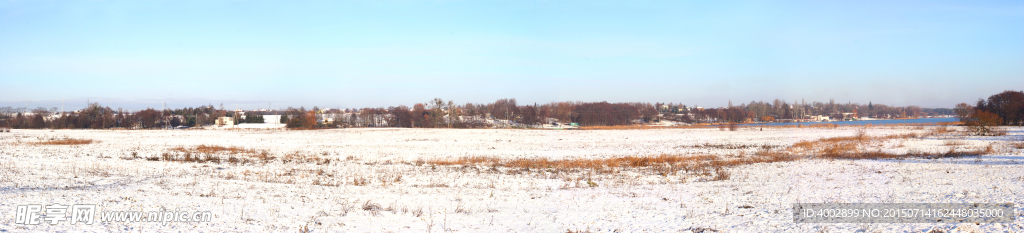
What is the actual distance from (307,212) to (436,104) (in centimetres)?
8849

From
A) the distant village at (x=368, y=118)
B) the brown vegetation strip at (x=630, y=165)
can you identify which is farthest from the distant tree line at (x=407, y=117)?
the brown vegetation strip at (x=630, y=165)

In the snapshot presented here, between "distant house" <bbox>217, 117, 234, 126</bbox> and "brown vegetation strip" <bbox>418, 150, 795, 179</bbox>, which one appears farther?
"distant house" <bbox>217, 117, 234, 126</bbox>

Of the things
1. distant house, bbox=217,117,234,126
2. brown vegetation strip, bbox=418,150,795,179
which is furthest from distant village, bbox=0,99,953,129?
brown vegetation strip, bbox=418,150,795,179

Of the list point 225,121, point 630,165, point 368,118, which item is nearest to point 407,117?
point 368,118

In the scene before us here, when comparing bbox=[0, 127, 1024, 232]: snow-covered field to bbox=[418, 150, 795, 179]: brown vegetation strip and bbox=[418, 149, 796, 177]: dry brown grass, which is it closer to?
bbox=[418, 149, 796, 177]: dry brown grass

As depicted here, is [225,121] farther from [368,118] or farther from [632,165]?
[632,165]

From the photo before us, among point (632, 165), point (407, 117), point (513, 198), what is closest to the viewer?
point (513, 198)

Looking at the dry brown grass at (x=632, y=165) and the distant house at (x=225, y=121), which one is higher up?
the distant house at (x=225, y=121)

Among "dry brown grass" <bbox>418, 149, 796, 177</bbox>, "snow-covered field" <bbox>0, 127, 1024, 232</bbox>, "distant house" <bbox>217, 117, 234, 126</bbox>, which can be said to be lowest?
"dry brown grass" <bbox>418, 149, 796, 177</bbox>

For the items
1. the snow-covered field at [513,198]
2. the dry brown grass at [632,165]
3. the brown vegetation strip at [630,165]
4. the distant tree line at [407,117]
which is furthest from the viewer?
the distant tree line at [407,117]

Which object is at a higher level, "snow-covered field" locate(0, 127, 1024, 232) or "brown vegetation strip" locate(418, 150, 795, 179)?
"snow-covered field" locate(0, 127, 1024, 232)

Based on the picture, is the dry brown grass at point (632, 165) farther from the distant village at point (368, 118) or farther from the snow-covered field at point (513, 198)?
the distant village at point (368, 118)

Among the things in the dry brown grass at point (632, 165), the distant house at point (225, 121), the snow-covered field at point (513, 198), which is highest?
the distant house at point (225, 121)

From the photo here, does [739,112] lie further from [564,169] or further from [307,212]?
[307,212]
